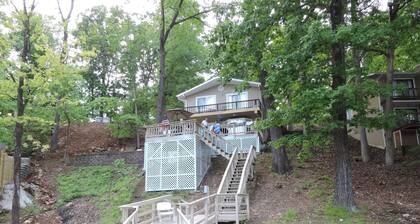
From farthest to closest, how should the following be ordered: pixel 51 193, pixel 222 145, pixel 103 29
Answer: pixel 103 29
pixel 222 145
pixel 51 193

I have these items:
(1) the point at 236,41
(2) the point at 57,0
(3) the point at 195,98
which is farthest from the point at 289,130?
(2) the point at 57,0

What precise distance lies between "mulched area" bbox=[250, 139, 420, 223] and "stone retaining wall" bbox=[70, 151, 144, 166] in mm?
7719

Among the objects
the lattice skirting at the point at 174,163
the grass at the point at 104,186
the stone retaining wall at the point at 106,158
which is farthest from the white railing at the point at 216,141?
the stone retaining wall at the point at 106,158

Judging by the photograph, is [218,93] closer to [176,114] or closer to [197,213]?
[176,114]

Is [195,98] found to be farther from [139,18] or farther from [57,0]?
[57,0]

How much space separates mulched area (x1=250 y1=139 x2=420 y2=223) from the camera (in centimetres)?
1221

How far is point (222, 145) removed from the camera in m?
21.0

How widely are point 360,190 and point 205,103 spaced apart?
674 inches

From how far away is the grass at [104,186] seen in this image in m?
16.5

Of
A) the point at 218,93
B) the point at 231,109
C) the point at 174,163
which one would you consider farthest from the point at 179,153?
the point at 218,93

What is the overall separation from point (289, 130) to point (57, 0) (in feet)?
58.2

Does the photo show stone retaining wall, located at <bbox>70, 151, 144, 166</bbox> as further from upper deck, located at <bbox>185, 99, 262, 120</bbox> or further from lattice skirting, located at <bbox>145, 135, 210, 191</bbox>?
upper deck, located at <bbox>185, 99, 262, 120</bbox>

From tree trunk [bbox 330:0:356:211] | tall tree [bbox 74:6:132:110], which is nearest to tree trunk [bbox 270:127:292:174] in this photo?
tree trunk [bbox 330:0:356:211]

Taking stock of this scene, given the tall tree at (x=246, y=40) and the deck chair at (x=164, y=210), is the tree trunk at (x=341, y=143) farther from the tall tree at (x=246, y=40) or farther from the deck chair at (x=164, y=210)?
the deck chair at (x=164, y=210)
